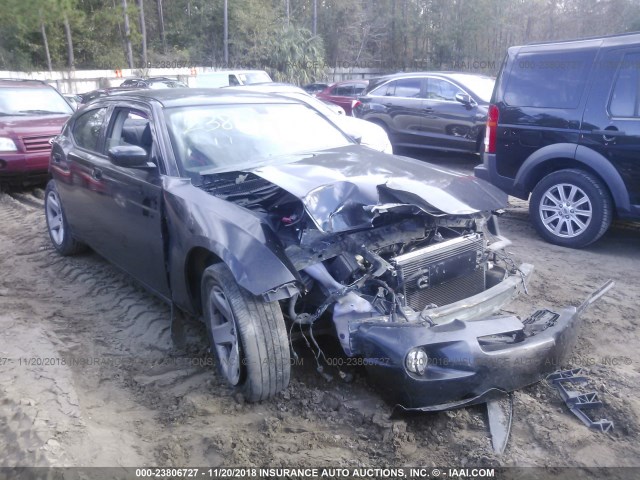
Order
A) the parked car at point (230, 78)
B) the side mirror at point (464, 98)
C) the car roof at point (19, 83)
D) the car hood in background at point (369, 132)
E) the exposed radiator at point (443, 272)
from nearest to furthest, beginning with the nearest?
the exposed radiator at point (443, 272)
the car hood in background at point (369, 132)
the side mirror at point (464, 98)
the car roof at point (19, 83)
the parked car at point (230, 78)

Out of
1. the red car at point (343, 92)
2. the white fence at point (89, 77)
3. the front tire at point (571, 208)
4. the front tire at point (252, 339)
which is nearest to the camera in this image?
the front tire at point (252, 339)

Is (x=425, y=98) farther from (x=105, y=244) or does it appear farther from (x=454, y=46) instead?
(x=454, y=46)

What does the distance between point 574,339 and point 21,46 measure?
32997 millimetres

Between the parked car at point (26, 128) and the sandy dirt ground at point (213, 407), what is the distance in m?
4.36

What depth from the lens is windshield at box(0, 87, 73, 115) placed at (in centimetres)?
952

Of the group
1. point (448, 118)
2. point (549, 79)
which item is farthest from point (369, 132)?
point (549, 79)

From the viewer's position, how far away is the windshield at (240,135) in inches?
158

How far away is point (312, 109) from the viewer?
5016mm

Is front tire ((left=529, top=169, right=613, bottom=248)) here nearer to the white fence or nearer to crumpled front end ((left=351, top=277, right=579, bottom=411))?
crumpled front end ((left=351, top=277, right=579, bottom=411))

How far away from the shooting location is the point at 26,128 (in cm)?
877

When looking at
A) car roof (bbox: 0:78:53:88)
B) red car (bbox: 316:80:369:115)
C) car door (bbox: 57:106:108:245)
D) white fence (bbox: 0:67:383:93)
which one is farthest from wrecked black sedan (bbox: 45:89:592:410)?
white fence (bbox: 0:67:383:93)

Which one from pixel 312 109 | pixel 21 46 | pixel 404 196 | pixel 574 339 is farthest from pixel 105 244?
pixel 21 46

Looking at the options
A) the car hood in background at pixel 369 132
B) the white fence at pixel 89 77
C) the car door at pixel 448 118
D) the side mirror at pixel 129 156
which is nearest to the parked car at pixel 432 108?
the car door at pixel 448 118

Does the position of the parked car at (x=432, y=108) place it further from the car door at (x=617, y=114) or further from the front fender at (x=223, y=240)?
the front fender at (x=223, y=240)
